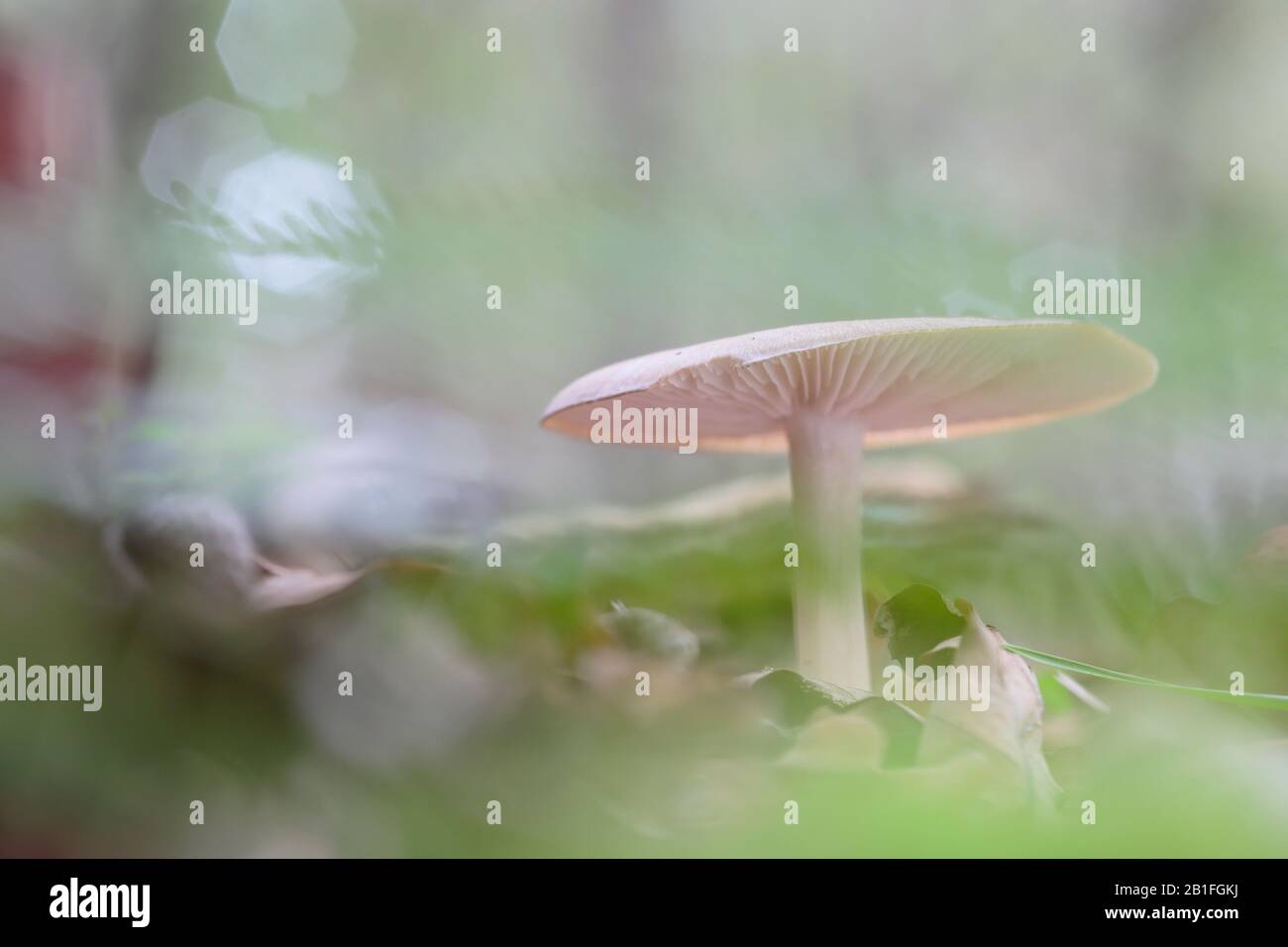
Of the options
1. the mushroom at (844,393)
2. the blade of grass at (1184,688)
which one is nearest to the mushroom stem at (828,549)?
the mushroom at (844,393)

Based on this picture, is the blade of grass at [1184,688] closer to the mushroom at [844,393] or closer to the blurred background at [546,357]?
the blurred background at [546,357]

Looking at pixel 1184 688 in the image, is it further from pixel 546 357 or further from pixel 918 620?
pixel 546 357

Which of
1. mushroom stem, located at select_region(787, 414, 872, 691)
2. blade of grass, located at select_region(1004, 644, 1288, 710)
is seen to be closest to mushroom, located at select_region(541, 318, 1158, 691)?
mushroom stem, located at select_region(787, 414, 872, 691)

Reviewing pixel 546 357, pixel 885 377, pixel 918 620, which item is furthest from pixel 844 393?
pixel 546 357

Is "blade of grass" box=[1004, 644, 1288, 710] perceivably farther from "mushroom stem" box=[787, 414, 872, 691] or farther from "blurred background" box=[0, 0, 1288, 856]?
"mushroom stem" box=[787, 414, 872, 691]

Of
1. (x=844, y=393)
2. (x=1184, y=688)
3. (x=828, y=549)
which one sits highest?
(x=844, y=393)
